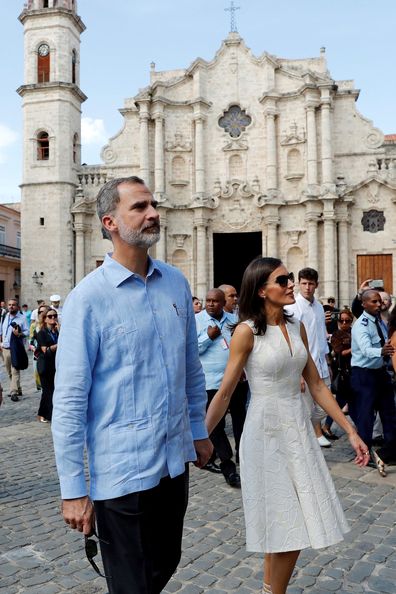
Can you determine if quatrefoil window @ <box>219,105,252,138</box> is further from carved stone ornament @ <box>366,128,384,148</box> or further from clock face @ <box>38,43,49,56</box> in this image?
clock face @ <box>38,43,49,56</box>

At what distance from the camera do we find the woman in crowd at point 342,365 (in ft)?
25.0

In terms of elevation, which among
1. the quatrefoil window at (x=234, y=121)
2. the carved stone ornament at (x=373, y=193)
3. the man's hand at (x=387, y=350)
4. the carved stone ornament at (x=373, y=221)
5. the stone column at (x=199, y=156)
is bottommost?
the man's hand at (x=387, y=350)

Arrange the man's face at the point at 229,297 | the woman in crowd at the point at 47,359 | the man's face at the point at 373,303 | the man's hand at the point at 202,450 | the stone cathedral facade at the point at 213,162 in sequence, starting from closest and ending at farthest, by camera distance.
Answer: the man's hand at the point at 202,450
the man's face at the point at 373,303
the man's face at the point at 229,297
the woman in crowd at the point at 47,359
the stone cathedral facade at the point at 213,162

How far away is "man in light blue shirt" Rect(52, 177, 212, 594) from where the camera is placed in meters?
2.24

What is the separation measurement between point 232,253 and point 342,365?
76.5 feet

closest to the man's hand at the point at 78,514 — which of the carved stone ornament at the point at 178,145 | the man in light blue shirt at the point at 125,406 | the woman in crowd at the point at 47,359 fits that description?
the man in light blue shirt at the point at 125,406

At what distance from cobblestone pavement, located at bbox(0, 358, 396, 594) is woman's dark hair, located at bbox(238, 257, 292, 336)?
1.82 m

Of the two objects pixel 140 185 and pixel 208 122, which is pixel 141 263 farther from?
pixel 208 122

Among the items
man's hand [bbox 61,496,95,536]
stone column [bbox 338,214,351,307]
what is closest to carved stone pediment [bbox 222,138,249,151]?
stone column [bbox 338,214,351,307]

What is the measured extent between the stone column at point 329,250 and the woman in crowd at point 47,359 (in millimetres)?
18220

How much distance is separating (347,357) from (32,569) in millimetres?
5035

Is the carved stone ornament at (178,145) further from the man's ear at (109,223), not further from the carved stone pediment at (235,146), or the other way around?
the man's ear at (109,223)

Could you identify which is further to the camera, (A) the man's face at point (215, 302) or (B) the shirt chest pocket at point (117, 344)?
(A) the man's face at point (215, 302)

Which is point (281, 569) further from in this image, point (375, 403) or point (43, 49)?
point (43, 49)
